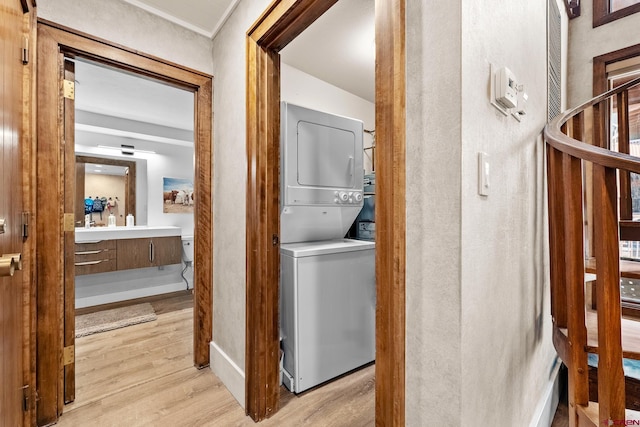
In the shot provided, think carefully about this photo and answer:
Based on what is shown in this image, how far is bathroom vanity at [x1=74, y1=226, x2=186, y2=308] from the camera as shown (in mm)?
3188

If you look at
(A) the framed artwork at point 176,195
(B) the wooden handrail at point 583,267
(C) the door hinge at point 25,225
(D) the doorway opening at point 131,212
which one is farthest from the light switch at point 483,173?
(A) the framed artwork at point 176,195

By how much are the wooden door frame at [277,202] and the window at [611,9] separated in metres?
2.41

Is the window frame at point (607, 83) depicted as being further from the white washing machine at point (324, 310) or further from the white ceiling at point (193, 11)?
the white ceiling at point (193, 11)

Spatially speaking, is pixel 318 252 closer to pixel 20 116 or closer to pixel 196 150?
pixel 196 150

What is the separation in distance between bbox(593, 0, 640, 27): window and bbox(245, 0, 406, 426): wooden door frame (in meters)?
2.41

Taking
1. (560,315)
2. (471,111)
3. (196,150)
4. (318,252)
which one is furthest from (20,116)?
Result: (560,315)

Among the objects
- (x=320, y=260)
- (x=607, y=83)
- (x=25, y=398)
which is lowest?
(x=25, y=398)

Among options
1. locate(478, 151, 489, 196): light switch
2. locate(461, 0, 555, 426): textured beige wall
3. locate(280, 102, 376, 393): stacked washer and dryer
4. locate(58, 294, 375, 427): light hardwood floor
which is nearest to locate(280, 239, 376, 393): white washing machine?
locate(280, 102, 376, 393): stacked washer and dryer

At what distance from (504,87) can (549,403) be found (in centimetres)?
Answer: 168

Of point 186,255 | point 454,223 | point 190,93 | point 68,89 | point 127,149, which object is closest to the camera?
point 454,223

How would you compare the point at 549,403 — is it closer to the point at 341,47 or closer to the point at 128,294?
the point at 341,47

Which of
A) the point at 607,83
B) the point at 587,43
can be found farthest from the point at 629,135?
the point at 587,43

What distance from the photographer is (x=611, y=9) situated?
215 centimetres

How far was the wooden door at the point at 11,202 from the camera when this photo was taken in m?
0.98
